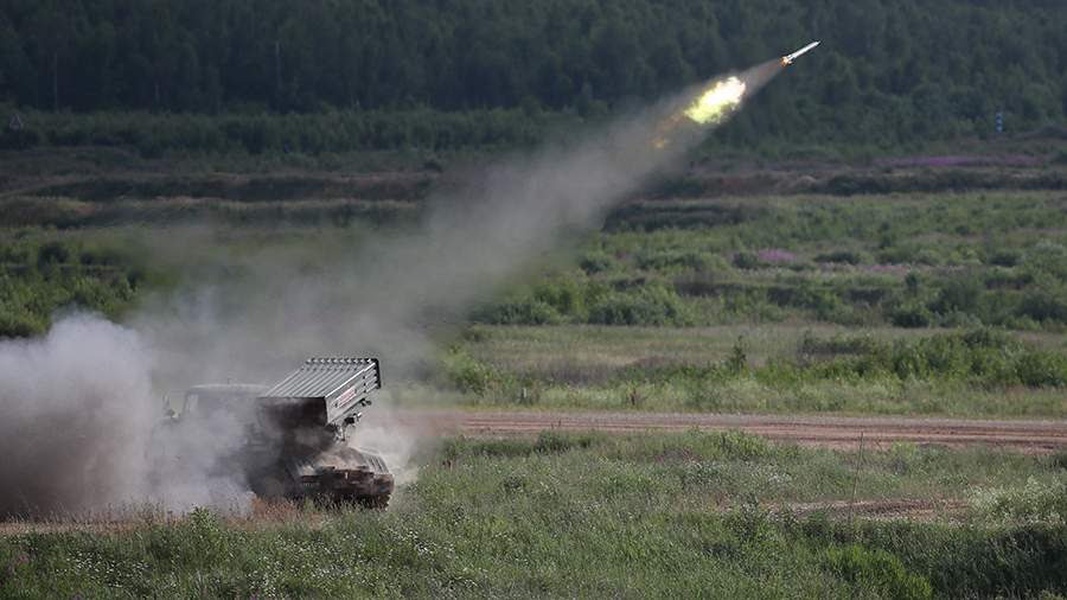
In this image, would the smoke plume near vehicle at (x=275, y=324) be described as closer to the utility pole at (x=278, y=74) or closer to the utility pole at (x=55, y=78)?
the utility pole at (x=278, y=74)

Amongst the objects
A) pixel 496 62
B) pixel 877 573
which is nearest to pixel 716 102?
pixel 877 573

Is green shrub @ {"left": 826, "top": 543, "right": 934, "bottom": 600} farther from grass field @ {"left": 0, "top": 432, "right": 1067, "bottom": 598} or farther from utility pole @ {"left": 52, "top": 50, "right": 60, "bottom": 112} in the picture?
utility pole @ {"left": 52, "top": 50, "right": 60, "bottom": 112}

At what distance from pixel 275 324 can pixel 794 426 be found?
9493 millimetres

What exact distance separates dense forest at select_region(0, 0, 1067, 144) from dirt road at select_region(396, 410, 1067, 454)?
41463mm

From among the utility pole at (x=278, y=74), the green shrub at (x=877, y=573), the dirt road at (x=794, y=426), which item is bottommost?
the dirt road at (x=794, y=426)

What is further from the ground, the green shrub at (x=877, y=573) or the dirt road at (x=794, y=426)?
the green shrub at (x=877, y=573)

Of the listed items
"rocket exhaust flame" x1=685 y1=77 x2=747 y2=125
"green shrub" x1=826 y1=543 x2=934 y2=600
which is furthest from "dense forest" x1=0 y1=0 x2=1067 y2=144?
"green shrub" x1=826 y1=543 x2=934 y2=600

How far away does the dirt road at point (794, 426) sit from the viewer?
29.8m

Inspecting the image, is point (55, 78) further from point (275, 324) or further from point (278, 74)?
point (275, 324)

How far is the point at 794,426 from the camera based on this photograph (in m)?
31.7

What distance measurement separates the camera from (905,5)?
285ft

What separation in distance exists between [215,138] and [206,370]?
144 ft

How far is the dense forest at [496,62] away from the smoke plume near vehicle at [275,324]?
33.4 m

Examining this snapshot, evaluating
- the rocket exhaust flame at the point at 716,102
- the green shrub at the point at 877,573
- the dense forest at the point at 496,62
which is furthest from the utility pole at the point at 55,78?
the green shrub at the point at 877,573
